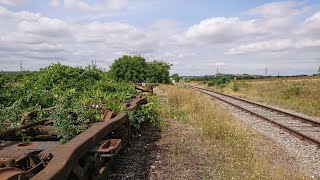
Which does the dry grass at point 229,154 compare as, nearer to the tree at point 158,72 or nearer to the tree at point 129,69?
the tree at point 129,69

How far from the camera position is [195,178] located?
5.50 metres

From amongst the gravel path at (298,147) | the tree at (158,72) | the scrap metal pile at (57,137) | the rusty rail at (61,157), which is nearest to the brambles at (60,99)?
the scrap metal pile at (57,137)

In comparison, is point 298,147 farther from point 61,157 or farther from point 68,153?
point 61,157

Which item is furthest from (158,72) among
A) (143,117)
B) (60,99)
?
(60,99)

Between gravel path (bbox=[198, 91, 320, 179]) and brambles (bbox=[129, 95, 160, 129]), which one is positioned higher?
brambles (bbox=[129, 95, 160, 129])

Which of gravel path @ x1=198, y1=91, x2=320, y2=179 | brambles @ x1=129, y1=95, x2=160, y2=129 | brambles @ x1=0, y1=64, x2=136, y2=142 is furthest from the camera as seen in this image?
brambles @ x1=129, y1=95, x2=160, y2=129

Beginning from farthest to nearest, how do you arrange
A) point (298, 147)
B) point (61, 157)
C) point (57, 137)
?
point (298, 147)
point (57, 137)
point (61, 157)

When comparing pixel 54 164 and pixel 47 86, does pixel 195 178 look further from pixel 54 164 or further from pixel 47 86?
pixel 47 86

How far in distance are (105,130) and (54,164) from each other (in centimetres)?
162

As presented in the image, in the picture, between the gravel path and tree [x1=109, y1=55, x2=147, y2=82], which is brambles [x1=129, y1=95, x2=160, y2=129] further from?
tree [x1=109, y1=55, x2=147, y2=82]

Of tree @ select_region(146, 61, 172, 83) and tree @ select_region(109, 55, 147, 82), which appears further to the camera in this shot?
tree @ select_region(146, 61, 172, 83)

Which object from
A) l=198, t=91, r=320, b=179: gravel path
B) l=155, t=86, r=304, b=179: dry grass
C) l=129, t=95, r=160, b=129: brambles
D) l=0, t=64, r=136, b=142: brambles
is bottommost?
l=198, t=91, r=320, b=179: gravel path

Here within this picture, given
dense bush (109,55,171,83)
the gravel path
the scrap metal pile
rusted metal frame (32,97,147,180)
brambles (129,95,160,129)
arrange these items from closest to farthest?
1. rusted metal frame (32,97,147,180)
2. the scrap metal pile
3. the gravel path
4. brambles (129,95,160,129)
5. dense bush (109,55,171,83)

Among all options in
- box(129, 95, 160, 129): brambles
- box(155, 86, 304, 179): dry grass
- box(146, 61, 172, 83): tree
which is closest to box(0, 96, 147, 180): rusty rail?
box(155, 86, 304, 179): dry grass
